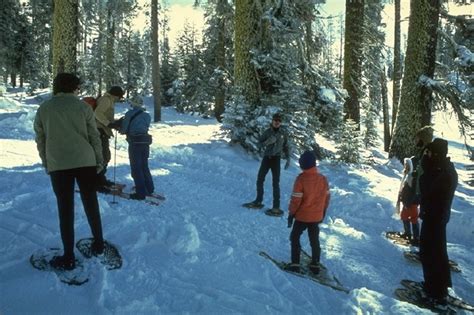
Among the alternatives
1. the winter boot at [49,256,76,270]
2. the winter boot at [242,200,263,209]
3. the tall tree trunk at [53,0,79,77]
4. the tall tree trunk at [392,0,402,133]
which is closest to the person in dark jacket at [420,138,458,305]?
the winter boot at [242,200,263,209]

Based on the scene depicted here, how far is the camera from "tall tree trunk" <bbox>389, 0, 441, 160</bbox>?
12.8 m

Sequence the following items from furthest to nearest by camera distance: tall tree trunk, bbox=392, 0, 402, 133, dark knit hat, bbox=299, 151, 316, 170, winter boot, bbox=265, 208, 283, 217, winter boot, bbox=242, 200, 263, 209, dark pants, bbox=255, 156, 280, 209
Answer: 1. tall tree trunk, bbox=392, 0, 402, 133
2. winter boot, bbox=242, 200, 263, 209
3. dark pants, bbox=255, 156, 280, 209
4. winter boot, bbox=265, 208, 283, 217
5. dark knit hat, bbox=299, 151, 316, 170

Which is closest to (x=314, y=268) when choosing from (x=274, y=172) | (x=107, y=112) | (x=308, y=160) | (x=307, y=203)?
(x=307, y=203)

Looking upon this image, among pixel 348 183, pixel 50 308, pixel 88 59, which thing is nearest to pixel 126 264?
pixel 50 308

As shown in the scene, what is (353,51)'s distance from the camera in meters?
17.0

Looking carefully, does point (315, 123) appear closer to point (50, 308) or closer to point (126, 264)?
point (126, 264)

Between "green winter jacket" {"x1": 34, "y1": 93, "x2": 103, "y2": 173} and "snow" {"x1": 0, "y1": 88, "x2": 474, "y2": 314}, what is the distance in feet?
3.99

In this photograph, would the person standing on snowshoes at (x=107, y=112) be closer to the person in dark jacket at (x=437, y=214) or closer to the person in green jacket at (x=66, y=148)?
the person in green jacket at (x=66, y=148)

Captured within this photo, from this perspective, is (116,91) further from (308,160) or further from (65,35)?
(65,35)

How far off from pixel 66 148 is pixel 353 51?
14342 millimetres

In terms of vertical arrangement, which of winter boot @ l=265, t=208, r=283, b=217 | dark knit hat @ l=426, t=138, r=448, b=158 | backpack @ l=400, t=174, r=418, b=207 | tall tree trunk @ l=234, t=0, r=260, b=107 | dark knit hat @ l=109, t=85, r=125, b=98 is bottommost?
winter boot @ l=265, t=208, r=283, b=217

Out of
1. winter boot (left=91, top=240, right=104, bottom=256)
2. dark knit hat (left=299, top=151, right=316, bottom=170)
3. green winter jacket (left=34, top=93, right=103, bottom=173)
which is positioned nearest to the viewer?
green winter jacket (left=34, top=93, right=103, bottom=173)

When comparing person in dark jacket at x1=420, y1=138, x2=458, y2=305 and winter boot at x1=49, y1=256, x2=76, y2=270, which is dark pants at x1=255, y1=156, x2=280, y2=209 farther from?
winter boot at x1=49, y1=256, x2=76, y2=270

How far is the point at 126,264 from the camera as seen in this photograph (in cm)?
529
